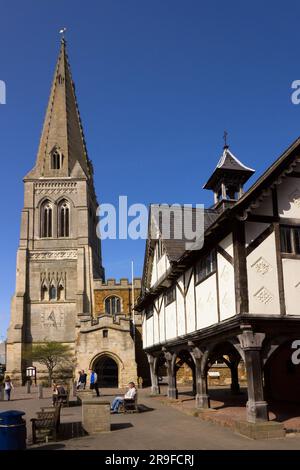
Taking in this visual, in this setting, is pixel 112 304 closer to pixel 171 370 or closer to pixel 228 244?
pixel 171 370

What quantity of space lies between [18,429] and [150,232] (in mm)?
14963

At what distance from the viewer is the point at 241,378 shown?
112 feet

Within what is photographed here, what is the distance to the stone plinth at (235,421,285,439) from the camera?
35.6ft

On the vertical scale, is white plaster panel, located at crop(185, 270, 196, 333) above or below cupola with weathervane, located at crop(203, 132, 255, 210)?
below

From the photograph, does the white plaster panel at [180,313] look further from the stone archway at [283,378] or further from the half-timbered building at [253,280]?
the stone archway at [283,378]

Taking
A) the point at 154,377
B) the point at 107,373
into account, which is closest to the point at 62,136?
the point at 107,373

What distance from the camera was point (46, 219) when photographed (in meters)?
60.3

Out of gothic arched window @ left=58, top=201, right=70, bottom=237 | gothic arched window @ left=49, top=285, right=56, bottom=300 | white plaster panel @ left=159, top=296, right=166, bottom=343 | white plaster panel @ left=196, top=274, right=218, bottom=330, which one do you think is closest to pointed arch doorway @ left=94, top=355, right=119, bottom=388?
gothic arched window @ left=49, top=285, right=56, bottom=300

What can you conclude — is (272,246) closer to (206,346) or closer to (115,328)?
(206,346)

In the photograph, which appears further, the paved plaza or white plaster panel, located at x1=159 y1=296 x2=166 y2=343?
white plaster panel, located at x1=159 y1=296 x2=166 y2=343

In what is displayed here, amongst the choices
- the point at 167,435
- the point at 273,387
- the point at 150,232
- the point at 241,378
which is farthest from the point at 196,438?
the point at 241,378

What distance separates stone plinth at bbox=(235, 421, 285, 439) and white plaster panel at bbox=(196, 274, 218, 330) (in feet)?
11.1

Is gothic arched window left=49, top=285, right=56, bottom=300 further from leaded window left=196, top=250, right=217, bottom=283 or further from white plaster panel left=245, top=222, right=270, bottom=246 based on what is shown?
white plaster panel left=245, top=222, right=270, bottom=246

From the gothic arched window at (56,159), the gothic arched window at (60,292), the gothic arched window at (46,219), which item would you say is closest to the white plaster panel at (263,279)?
the gothic arched window at (60,292)
